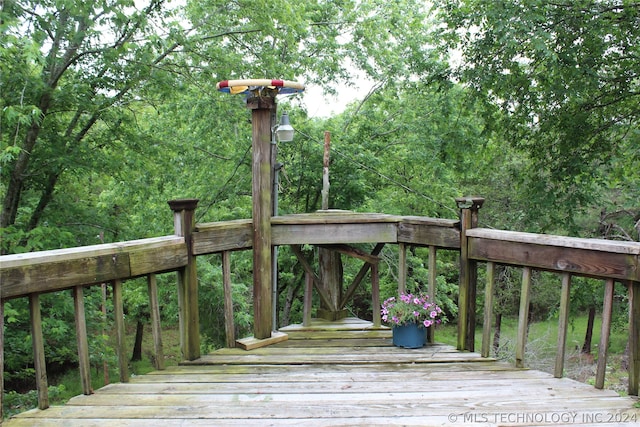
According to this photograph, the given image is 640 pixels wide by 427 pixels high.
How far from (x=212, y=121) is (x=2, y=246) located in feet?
15.2

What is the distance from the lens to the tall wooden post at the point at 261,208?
3.83 meters

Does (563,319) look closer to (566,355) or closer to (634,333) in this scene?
(634,333)

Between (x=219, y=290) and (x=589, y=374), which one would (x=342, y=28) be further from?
(x=589, y=374)

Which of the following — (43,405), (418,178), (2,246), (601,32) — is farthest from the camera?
(418,178)

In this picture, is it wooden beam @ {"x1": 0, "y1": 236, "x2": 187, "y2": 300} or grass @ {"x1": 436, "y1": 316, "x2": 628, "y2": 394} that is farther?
grass @ {"x1": 436, "y1": 316, "x2": 628, "y2": 394}

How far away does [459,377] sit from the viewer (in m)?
3.15

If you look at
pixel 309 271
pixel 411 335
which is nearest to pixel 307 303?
pixel 309 271

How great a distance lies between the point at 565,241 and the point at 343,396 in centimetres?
152

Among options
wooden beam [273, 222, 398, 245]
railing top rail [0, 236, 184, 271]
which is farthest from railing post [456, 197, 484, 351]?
railing top rail [0, 236, 184, 271]

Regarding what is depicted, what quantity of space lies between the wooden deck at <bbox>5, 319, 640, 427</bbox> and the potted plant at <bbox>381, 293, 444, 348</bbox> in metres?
0.13

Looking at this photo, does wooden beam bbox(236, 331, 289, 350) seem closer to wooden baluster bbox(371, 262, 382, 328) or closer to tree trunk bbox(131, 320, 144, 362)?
wooden baluster bbox(371, 262, 382, 328)

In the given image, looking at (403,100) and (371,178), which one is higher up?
(403,100)

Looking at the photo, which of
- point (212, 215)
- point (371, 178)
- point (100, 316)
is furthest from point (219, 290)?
point (371, 178)

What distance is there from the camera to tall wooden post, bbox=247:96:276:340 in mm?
3826
